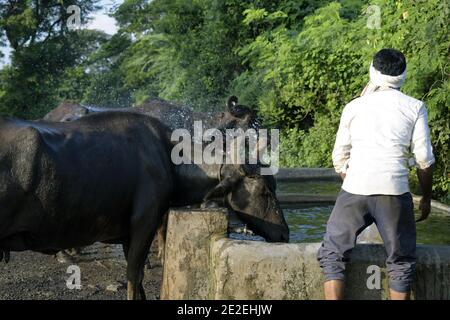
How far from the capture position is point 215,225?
16.7 ft

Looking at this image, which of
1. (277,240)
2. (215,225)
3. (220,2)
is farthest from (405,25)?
(220,2)

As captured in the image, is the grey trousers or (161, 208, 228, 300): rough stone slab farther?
(161, 208, 228, 300): rough stone slab

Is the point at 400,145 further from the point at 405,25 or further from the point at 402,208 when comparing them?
the point at 405,25

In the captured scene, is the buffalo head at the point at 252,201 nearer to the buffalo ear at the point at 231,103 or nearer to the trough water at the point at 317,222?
the trough water at the point at 317,222

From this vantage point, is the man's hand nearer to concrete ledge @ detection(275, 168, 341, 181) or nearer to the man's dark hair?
the man's dark hair

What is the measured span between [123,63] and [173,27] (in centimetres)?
1051

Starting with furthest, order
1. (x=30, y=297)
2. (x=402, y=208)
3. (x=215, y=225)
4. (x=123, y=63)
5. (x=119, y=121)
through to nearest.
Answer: (x=123, y=63)
(x=30, y=297)
(x=119, y=121)
(x=215, y=225)
(x=402, y=208)

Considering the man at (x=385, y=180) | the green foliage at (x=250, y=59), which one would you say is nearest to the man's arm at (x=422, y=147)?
the man at (x=385, y=180)

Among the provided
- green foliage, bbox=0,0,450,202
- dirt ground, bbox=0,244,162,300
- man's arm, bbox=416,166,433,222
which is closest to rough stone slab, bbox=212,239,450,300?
man's arm, bbox=416,166,433,222

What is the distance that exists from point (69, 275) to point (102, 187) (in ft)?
7.85

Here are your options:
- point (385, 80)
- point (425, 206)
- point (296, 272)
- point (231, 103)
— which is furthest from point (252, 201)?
point (231, 103)

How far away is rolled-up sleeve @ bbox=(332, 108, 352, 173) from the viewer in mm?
4637

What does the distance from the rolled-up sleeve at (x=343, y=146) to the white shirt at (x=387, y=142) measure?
101mm

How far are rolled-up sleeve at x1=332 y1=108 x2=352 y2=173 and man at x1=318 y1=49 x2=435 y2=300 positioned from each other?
9 cm
